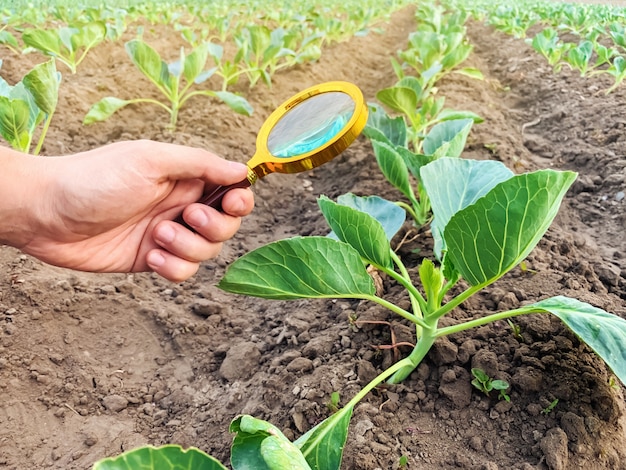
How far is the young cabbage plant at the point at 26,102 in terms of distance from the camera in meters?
2.19

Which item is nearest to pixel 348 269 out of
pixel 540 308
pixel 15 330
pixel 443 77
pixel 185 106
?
pixel 540 308

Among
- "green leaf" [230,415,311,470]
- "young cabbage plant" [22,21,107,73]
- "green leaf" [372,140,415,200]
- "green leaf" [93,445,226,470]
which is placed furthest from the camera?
"young cabbage plant" [22,21,107,73]

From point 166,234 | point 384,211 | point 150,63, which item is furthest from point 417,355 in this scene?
point 150,63

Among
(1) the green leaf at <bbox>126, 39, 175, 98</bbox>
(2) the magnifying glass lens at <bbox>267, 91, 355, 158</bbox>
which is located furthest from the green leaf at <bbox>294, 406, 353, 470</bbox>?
(1) the green leaf at <bbox>126, 39, 175, 98</bbox>

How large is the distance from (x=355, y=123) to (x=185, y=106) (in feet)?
9.19

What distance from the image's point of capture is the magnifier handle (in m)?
1.46

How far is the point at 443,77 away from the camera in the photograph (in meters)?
4.82

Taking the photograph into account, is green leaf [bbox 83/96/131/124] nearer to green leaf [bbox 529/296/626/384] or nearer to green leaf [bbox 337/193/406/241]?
green leaf [bbox 337/193/406/241]

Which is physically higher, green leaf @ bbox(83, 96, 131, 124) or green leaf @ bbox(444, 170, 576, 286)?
green leaf @ bbox(444, 170, 576, 286)

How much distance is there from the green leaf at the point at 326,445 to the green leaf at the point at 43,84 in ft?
6.11

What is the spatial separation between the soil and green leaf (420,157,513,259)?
→ 0.32 metres

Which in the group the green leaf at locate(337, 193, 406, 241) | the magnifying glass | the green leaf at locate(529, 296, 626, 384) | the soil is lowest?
the soil

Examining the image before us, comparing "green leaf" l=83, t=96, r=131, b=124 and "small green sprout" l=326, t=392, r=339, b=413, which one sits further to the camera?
"green leaf" l=83, t=96, r=131, b=124

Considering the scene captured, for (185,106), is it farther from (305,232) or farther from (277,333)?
(277,333)
